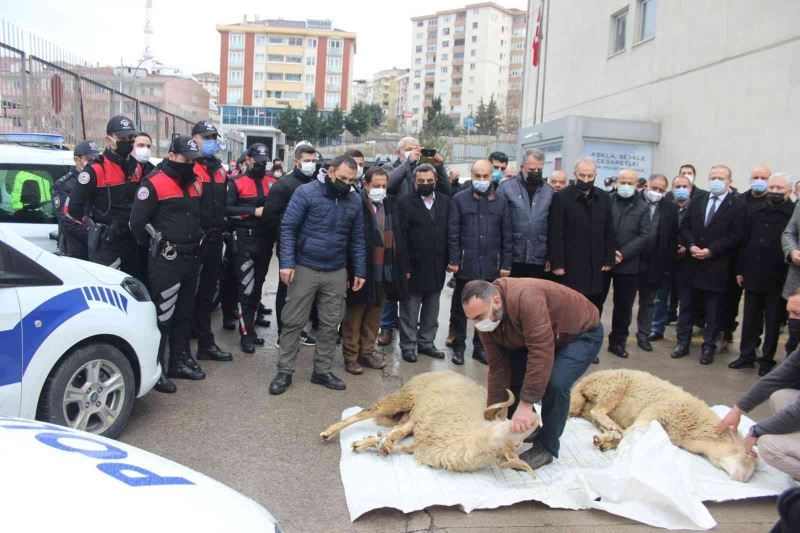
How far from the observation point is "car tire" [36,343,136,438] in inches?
153

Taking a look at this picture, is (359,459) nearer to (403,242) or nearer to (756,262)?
(403,242)

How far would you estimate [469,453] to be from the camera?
3.94 metres

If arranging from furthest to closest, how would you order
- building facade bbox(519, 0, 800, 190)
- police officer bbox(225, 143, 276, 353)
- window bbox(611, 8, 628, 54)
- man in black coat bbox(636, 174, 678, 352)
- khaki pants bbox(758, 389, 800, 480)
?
window bbox(611, 8, 628, 54), building facade bbox(519, 0, 800, 190), man in black coat bbox(636, 174, 678, 352), police officer bbox(225, 143, 276, 353), khaki pants bbox(758, 389, 800, 480)

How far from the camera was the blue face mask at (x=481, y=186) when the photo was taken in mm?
6480

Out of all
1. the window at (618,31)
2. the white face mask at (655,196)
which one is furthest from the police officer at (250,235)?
the window at (618,31)

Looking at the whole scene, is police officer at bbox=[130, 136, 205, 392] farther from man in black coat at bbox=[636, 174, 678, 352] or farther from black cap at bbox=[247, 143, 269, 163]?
man in black coat at bbox=[636, 174, 678, 352]

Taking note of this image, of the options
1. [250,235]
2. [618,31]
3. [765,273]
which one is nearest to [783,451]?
[765,273]

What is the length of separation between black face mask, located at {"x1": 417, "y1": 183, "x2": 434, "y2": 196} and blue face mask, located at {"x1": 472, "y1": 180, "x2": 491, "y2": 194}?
1.49ft

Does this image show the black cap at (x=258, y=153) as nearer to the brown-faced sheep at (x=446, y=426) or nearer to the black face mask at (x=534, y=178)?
the black face mask at (x=534, y=178)

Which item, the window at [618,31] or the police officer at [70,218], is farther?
the window at [618,31]

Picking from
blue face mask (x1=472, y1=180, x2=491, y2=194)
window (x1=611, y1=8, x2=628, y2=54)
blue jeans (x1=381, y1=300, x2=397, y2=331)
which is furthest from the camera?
window (x1=611, y1=8, x2=628, y2=54)

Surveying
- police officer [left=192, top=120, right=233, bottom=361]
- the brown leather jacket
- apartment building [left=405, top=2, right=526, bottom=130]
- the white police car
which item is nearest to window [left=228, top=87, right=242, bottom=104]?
apartment building [left=405, top=2, right=526, bottom=130]

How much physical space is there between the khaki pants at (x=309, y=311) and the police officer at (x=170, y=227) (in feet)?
3.08

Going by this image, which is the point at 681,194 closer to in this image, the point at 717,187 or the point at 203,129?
the point at 717,187
